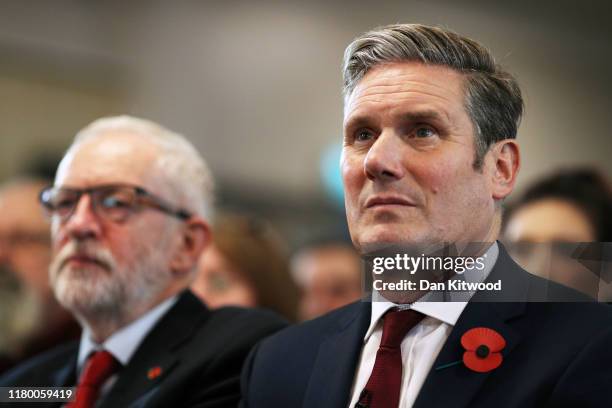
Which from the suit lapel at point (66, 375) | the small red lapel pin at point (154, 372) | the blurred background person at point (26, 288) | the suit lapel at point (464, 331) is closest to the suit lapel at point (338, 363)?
the suit lapel at point (464, 331)

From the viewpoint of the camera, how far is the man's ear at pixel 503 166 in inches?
75.2

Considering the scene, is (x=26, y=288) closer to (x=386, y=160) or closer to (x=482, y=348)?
(x=386, y=160)

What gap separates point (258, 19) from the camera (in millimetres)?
9359

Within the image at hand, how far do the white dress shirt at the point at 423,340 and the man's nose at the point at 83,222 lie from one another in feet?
3.78

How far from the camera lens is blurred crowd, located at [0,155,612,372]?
3010 mm

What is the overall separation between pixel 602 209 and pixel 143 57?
Result: 687cm

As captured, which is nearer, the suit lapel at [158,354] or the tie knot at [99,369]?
the suit lapel at [158,354]

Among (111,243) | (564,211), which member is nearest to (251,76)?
(564,211)

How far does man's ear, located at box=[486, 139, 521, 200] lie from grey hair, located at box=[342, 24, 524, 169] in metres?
0.02

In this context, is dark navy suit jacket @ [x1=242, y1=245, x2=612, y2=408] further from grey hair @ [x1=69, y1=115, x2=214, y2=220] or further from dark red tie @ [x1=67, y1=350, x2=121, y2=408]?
grey hair @ [x1=69, y1=115, x2=214, y2=220]

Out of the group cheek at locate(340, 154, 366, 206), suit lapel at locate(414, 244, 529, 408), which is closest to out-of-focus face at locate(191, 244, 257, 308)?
cheek at locate(340, 154, 366, 206)

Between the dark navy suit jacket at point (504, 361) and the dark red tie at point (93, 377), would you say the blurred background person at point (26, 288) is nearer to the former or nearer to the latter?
the dark red tie at point (93, 377)

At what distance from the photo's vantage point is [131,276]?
109 inches

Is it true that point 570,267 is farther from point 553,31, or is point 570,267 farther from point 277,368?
point 553,31
